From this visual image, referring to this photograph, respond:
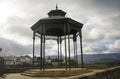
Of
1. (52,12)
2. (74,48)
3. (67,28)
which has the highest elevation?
(52,12)

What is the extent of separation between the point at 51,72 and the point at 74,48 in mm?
7898

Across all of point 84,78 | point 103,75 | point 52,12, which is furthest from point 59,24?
point 84,78

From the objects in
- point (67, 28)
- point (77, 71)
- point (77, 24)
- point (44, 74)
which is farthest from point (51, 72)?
point (77, 24)

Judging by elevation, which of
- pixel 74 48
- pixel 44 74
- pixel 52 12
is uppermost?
pixel 52 12

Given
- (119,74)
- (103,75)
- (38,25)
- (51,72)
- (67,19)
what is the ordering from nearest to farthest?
(103,75) < (119,74) < (51,72) < (67,19) < (38,25)

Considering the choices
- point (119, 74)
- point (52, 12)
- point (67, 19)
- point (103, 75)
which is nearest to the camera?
point (103, 75)

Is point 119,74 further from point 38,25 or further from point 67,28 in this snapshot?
point 38,25

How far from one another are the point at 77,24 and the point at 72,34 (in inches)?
164

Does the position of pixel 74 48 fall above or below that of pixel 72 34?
below

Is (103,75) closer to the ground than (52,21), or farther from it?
closer to the ground

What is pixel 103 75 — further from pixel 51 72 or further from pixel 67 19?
pixel 67 19

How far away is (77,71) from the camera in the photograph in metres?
15.9

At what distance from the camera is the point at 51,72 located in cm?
1548

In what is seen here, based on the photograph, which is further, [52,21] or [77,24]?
[77,24]
